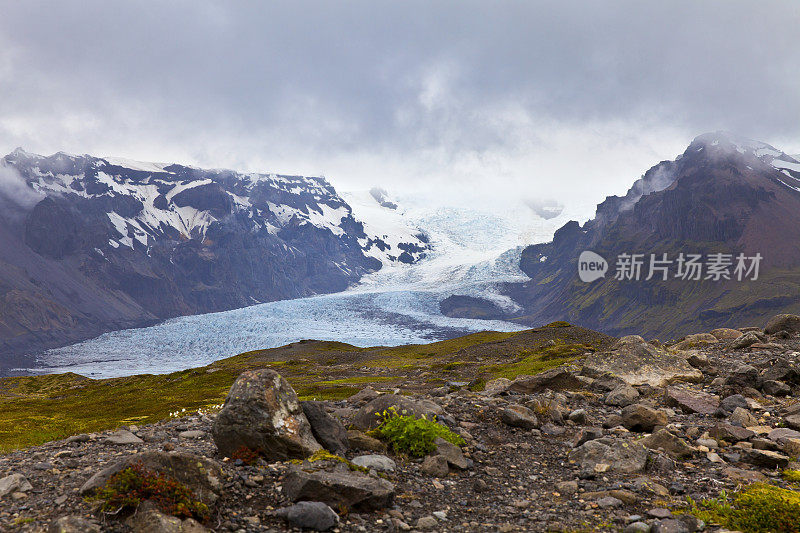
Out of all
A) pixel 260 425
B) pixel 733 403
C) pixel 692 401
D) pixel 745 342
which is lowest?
pixel 260 425

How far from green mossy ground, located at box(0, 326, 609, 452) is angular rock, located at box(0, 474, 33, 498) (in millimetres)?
29122

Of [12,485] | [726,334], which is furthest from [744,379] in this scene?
[12,485]

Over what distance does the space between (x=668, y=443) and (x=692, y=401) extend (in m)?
5.65

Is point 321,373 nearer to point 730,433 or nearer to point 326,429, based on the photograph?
point 326,429

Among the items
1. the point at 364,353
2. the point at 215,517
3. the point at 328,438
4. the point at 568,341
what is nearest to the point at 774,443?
the point at 328,438

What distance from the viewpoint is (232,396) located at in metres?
10.7

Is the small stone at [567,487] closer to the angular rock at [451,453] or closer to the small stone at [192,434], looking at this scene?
the angular rock at [451,453]

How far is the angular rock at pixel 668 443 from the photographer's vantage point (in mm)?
11547

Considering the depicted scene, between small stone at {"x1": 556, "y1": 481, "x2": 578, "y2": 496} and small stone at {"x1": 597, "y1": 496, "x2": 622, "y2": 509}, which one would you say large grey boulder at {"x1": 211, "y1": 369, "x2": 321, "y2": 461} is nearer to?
small stone at {"x1": 556, "y1": 481, "x2": 578, "y2": 496}

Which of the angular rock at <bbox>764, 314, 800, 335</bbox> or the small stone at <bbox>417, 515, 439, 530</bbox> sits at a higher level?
the angular rock at <bbox>764, 314, 800, 335</bbox>

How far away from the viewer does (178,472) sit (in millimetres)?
8109

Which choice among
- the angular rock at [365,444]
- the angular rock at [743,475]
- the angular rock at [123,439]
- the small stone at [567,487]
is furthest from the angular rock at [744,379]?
the angular rock at [123,439]

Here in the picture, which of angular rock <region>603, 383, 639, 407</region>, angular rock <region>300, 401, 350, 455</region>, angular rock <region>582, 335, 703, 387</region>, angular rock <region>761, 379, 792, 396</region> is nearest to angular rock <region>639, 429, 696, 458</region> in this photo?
angular rock <region>603, 383, 639, 407</region>

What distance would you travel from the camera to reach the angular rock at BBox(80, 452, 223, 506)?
8039 mm
